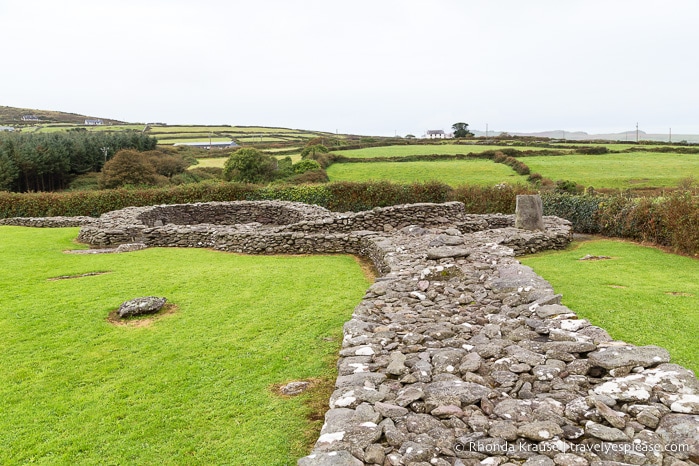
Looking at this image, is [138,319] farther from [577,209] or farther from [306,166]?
[306,166]

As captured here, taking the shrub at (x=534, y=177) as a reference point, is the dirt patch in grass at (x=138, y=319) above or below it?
below

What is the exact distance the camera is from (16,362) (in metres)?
6.49

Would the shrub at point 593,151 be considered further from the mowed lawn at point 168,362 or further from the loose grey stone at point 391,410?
the loose grey stone at point 391,410

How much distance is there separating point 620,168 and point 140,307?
4127cm

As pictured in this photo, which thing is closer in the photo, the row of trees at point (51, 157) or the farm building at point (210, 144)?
the row of trees at point (51, 157)

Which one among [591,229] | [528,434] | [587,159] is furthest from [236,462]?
[587,159]

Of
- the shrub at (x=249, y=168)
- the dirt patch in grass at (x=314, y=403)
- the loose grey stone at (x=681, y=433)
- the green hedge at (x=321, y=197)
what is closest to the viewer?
the loose grey stone at (x=681, y=433)

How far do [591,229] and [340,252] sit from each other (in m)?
11.1

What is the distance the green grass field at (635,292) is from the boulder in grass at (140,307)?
312 inches

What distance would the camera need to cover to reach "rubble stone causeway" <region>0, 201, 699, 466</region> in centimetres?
336

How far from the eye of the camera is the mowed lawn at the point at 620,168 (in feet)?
108

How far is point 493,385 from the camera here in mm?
4371

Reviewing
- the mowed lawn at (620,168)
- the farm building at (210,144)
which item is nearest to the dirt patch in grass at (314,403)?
the mowed lawn at (620,168)

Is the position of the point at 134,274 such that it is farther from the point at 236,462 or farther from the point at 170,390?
the point at 236,462
